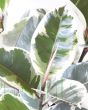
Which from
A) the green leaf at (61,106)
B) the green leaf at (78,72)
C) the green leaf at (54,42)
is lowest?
the green leaf at (61,106)

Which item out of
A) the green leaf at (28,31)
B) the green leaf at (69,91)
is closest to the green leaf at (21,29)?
the green leaf at (28,31)

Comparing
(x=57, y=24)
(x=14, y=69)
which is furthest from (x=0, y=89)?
(x=57, y=24)

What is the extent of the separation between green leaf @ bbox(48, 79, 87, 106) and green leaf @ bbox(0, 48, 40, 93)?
42mm

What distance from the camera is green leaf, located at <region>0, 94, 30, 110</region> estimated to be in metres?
0.47

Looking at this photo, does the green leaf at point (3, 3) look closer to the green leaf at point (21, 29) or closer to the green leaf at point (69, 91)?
the green leaf at point (21, 29)

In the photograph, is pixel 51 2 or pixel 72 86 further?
pixel 51 2

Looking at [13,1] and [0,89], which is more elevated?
[13,1]

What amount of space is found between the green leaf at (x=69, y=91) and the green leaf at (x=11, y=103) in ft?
0.18

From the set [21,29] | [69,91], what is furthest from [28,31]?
[69,91]

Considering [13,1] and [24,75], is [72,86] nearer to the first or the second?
[24,75]

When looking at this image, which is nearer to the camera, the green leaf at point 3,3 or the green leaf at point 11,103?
the green leaf at point 11,103

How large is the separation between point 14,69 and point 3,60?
0.03 m

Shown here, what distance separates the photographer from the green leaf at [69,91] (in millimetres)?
466

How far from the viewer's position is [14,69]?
0.50m
